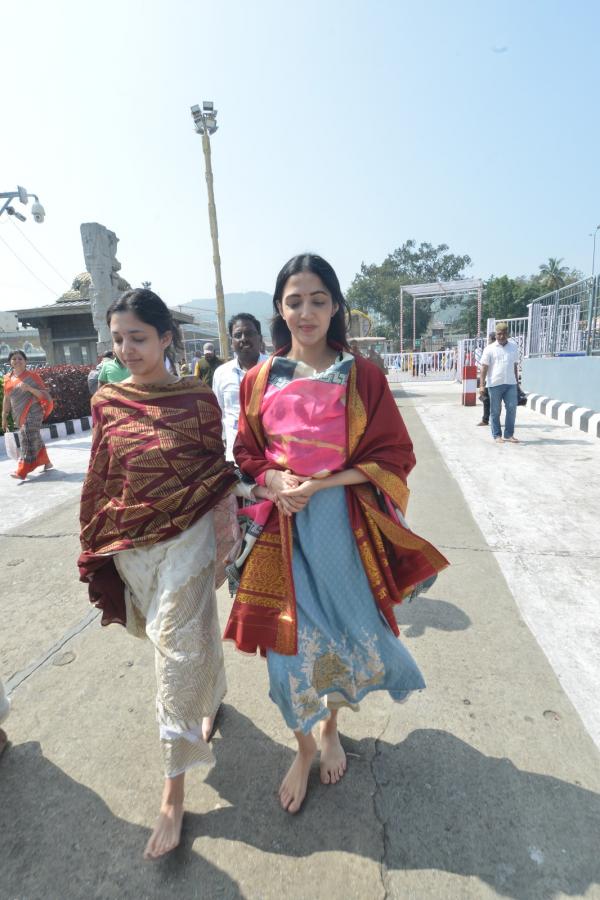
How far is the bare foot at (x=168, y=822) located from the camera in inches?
59.9

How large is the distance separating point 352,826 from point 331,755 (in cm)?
24

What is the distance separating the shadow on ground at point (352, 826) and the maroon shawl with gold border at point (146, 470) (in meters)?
0.69

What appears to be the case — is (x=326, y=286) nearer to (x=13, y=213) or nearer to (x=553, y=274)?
(x=13, y=213)

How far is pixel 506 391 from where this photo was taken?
7.00 m

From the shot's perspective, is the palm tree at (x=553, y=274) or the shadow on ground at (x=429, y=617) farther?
the palm tree at (x=553, y=274)

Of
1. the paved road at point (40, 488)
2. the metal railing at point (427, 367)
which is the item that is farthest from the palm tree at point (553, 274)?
the paved road at point (40, 488)

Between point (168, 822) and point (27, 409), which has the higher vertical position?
point (27, 409)

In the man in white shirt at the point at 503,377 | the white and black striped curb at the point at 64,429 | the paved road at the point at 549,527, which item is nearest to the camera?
the paved road at the point at 549,527

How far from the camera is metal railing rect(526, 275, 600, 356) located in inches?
311

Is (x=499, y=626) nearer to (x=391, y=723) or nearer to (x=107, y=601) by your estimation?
(x=391, y=723)

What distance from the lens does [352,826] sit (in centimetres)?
159

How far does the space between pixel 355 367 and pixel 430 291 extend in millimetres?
20959

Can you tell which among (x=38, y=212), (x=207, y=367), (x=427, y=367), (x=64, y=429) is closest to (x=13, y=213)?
(x=38, y=212)

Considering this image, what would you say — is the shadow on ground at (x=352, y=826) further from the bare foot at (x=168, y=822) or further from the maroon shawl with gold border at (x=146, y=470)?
the maroon shawl with gold border at (x=146, y=470)
